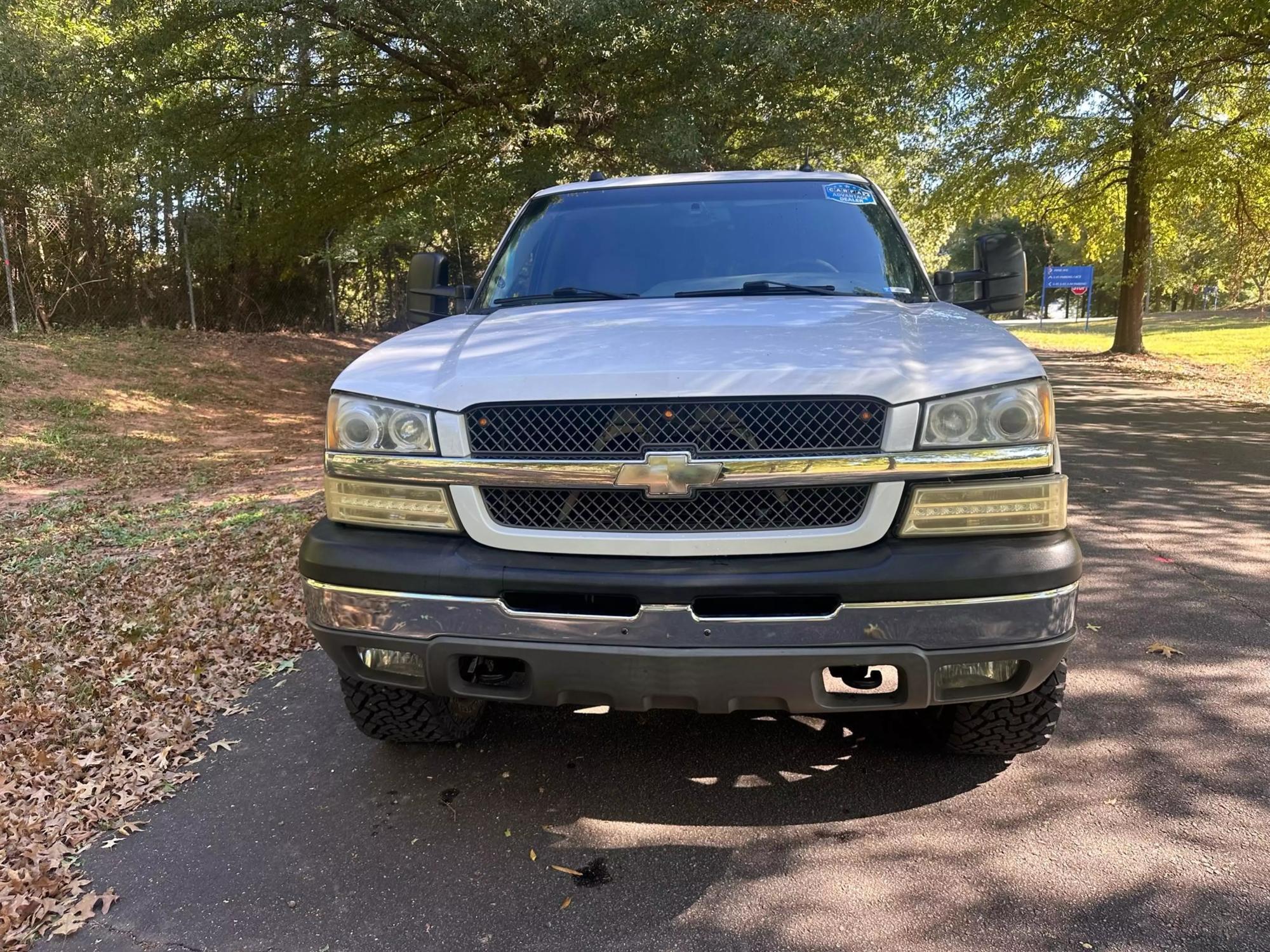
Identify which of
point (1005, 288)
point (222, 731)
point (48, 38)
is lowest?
point (222, 731)

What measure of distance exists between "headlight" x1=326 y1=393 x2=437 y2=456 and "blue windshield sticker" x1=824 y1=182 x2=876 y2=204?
7.52 feet

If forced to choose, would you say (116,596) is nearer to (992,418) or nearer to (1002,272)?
(992,418)

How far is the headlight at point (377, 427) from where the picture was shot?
258cm

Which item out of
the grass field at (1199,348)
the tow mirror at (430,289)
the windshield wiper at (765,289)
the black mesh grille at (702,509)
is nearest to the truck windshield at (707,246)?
the windshield wiper at (765,289)

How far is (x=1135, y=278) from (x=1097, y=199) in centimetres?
247

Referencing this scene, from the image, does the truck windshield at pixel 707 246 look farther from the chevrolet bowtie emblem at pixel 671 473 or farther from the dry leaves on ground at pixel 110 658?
the dry leaves on ground at pixel 110 658

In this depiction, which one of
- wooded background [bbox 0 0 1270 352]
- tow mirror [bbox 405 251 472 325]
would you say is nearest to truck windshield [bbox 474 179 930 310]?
tow mirror [bbox 405 251 472 325]

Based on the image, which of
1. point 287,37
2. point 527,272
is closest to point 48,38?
point 287,37

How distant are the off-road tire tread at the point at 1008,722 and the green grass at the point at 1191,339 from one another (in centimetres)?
1840

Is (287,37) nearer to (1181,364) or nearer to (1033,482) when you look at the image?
(1033,482)

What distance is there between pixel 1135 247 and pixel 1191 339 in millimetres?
10816

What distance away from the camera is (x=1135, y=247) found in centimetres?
1923

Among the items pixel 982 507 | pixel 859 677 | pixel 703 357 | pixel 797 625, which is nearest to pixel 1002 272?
pixel 982 507

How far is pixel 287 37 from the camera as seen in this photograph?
428 inches
